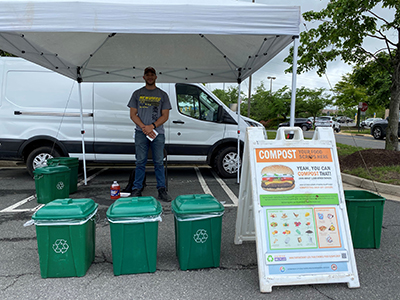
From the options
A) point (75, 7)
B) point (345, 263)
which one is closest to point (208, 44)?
point (75, 7)

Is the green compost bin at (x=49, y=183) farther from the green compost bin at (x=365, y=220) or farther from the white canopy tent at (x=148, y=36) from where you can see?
the green compost bin at (x=365, y=220)

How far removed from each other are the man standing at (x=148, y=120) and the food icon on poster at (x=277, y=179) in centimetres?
232

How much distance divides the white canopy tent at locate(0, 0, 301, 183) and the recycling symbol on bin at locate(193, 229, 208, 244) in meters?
1.84

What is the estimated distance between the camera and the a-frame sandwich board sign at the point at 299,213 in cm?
236

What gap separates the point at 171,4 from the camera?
9.57 feet

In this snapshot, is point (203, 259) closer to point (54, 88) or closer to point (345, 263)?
point (345, 263)

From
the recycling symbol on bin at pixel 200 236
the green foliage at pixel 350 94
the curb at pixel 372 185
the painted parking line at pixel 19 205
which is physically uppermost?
the green foliage at pixel 350 94

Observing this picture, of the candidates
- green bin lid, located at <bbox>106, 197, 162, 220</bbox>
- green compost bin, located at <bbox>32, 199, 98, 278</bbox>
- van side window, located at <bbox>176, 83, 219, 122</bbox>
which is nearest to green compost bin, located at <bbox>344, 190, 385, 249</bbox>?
A: green bin lid, located at <bbox>106, 197, 162, 220</bbox>

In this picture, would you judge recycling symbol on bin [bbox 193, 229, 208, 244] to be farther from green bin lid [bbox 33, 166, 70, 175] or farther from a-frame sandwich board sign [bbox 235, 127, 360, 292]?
green bin lid [bbox 33, 166, 70, 175]

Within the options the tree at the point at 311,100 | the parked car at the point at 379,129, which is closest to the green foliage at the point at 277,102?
the tree at the point at 311,100

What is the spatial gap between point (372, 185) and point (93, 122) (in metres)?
5.96

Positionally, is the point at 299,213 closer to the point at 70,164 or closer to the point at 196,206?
the point at 196,206

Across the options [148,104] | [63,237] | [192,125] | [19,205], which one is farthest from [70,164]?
[63,237]

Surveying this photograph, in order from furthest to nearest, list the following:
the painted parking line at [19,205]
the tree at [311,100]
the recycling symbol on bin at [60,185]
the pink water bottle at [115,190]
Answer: the tree at [311,100]
the pink water bottle at [115,190]
the recycling symbol on bin at [60,185]
the painted parking line at [19,205]
